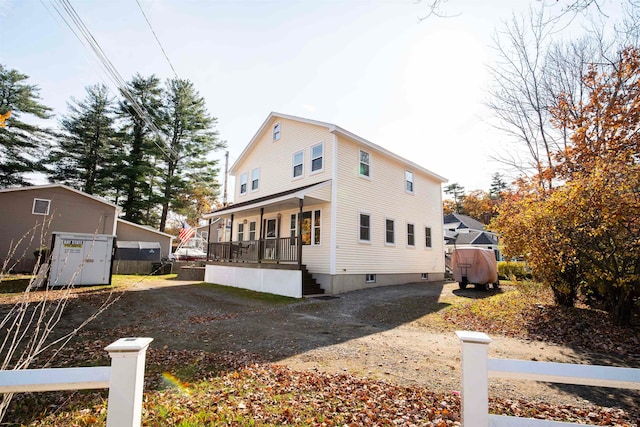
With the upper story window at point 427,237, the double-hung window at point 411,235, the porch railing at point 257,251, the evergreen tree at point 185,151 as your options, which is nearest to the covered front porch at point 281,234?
the porch railing at point 257,251

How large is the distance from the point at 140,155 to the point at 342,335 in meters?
33.6

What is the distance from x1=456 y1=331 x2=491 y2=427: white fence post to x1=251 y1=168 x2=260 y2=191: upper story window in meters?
18.2

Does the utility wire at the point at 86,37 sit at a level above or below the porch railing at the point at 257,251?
above

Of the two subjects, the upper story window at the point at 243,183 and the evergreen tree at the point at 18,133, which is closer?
the upper story window at the point at 243,183

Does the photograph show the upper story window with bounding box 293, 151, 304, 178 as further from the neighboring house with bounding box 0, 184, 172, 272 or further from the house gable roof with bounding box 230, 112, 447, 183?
the neighboring house with bounding box 0, 184, 172, 272

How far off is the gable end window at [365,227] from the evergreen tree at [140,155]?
2560 cm

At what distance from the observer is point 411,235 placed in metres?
18.3

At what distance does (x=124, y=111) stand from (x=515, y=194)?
38029 millimetres

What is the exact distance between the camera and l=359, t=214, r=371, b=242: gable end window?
15180 mm

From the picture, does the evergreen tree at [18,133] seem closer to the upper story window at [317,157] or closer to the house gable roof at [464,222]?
the upper story window at [317,157]

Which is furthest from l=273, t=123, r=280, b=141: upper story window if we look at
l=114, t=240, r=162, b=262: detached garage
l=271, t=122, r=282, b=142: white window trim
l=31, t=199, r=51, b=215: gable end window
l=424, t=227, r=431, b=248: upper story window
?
l=31, t=199, r=51, b=215: gable end window

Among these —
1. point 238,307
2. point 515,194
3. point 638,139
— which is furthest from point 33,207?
point 638,139

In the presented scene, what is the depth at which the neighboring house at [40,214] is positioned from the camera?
19.1 metres

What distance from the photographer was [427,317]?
9578 mm
